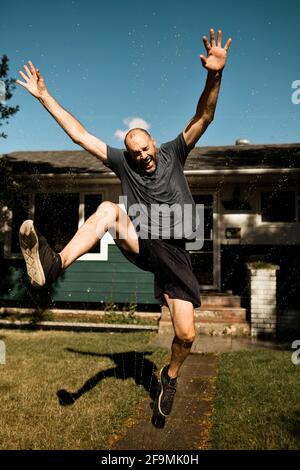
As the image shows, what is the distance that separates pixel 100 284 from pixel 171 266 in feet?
25.1

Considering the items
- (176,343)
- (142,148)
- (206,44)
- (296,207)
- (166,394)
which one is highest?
(206,44)

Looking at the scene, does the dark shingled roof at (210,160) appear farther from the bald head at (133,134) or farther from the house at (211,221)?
the bald head at (133,134)

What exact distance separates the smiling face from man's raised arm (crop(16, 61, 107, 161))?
352 mm

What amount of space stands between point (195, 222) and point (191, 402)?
218 cm

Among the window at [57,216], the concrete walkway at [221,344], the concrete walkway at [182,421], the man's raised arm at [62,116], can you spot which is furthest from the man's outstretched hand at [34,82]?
the window at [57,216]

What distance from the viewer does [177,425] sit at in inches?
152

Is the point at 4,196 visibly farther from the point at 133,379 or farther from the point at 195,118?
the point at 195,118

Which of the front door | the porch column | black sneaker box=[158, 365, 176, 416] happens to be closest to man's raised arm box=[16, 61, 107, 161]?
black sneaker box=[158, 365, 176, 416]

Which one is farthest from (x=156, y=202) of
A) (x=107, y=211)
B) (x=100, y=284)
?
(x=100, y=284)

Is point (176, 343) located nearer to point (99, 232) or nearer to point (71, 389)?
point (99, 232)

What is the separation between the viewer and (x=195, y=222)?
3.52m

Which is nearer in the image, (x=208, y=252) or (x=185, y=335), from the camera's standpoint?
(x=185, y=335)

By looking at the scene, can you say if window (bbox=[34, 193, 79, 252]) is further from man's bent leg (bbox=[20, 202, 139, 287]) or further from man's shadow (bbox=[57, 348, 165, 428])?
man's bent leg (bbox=[20, 202, 139, 287])

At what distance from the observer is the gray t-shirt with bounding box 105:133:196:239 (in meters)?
3.42
